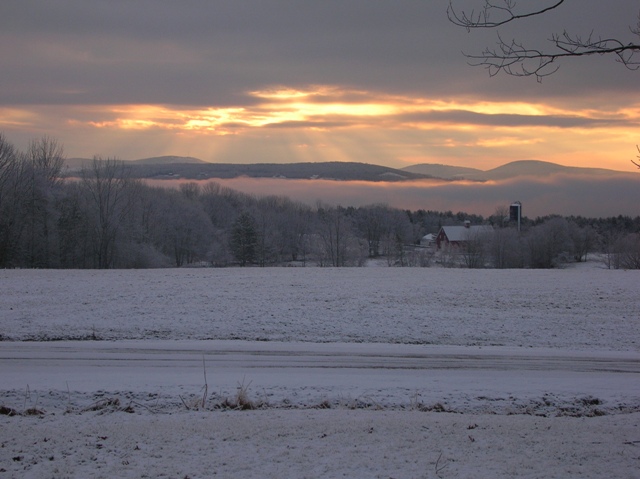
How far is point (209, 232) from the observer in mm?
89125

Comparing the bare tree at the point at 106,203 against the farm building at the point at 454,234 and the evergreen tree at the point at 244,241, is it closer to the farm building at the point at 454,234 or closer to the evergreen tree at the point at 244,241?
the evergreen tree at the point at 244,241

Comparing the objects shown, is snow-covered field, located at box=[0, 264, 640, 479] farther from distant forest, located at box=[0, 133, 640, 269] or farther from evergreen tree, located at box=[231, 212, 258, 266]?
evergreen tree, located at box=[231, 212, 258, 266]

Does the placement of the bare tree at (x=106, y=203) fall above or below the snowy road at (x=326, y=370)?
above

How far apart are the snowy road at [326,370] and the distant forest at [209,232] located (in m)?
42.8

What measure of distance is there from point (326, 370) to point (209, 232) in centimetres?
7839

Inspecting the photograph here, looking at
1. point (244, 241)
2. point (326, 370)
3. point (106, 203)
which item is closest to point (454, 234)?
point (244, 241)

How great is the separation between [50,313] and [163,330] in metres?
5.16

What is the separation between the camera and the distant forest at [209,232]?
5644 cm

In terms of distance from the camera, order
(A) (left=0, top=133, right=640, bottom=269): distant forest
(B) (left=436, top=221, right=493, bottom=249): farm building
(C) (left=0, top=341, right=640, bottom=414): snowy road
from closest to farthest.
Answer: (C) (left=0, top=341, right=640, bottom=414): snowy road
(A) (left=0, top=133, right=640, bottom=269): distant forest
(B) (left=436, top=221, right=493, bottom=249): farm building

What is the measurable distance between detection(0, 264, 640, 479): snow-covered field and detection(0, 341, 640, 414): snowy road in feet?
0.23

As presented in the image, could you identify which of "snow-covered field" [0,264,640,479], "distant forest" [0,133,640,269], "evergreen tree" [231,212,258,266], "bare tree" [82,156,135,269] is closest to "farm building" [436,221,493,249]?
"distant forest" [0,133,640,269]

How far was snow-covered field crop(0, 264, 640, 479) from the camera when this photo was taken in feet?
23.4

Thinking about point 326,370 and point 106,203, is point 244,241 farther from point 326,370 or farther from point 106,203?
point 326,370

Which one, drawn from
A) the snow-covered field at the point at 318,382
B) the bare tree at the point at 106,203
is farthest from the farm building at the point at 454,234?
the snow-covered field at the point at 318,382
